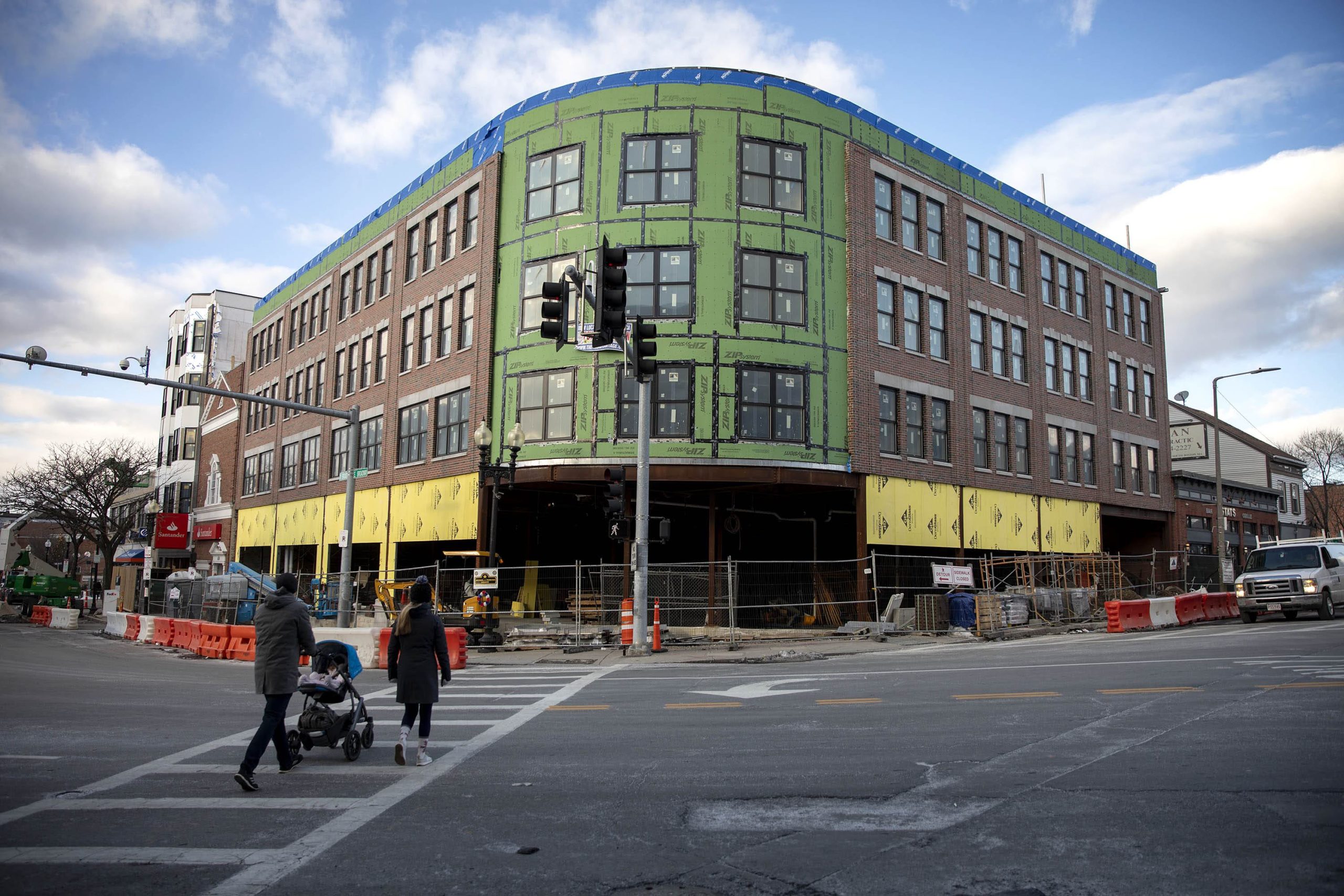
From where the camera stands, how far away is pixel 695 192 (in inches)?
1072

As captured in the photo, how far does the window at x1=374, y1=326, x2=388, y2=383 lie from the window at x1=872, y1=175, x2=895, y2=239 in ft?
60.5

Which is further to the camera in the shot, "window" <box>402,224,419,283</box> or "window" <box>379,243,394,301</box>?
"window" <box>379,243,394,301</box>

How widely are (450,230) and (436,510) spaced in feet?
30.9

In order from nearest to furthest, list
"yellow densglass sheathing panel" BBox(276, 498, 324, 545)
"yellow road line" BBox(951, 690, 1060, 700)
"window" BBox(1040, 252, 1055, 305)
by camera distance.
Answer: "yellow road line" BBox(951, 690, 1060, 700)
"window" BBox(1040, 252, 1055, 305)
"yellow densglass sheathing panel" BBox(276, 498, 324, 545)

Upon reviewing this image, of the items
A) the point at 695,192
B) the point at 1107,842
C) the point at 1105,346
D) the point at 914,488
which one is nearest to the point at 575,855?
the point at 1107,842

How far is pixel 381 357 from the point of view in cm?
3750

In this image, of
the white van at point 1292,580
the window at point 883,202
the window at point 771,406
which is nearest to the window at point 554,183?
the window at point 771,406

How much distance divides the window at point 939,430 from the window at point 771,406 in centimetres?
601

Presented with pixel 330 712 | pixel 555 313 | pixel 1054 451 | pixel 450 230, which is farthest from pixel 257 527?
pixel 330 712

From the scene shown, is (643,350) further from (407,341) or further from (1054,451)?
(1054,451)

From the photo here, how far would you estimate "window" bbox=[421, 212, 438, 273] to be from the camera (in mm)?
34062

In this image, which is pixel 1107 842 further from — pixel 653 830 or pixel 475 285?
pixel 475 285

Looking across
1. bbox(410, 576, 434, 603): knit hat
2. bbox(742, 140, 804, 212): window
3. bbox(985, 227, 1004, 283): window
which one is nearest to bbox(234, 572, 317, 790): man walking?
bbox(410, 576, 434, 603): knit hat

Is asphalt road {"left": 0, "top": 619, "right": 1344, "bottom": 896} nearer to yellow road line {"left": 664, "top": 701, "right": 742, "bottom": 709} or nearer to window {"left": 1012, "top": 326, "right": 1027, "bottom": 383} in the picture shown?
yellow road line {"left": 664, "top": 701, "right": 742, "bottom": 709}
